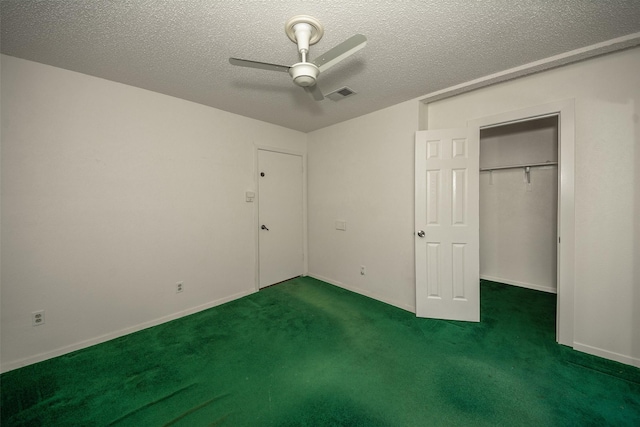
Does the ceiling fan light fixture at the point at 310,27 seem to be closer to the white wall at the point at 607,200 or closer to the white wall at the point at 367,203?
the white wall at the point at 367,203

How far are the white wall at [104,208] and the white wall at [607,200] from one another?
12.1 ft

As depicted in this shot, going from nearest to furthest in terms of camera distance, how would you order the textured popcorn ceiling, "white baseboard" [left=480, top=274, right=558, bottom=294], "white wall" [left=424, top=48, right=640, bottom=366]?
the textured popcorn ceiling
"white wall" [left=424, top=48, right=640, bottom=366]
"white baseboard" [left=480, top=274, right=558, bottom=294]

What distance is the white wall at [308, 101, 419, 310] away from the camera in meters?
2.97

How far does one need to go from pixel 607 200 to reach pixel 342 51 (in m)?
2.49

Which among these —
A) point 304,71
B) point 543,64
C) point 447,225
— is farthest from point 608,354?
point 304,71

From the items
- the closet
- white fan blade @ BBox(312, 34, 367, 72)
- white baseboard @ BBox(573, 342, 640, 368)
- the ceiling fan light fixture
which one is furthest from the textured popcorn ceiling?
white baseboard @ BBox(573, 342, 640, 368)

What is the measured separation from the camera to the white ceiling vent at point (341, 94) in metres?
2.49

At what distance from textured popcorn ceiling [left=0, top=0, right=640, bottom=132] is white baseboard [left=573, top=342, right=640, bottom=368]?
251 centimetres

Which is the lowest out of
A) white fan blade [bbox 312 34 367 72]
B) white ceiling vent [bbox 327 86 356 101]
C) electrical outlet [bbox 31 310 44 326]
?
electrical outlet [bbox 31 310 44 326]

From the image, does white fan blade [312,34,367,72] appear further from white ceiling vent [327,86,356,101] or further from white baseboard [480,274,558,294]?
white baseboard [480,274,558,294]

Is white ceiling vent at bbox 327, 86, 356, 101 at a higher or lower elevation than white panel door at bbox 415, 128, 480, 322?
higher

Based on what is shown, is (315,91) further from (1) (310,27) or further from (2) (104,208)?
(2) (104,208)

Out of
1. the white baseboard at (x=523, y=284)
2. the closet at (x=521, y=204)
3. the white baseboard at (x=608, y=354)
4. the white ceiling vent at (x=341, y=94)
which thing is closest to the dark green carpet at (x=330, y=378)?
the white baseboard at (x=608, y=354)

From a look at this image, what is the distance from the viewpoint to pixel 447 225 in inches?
105
